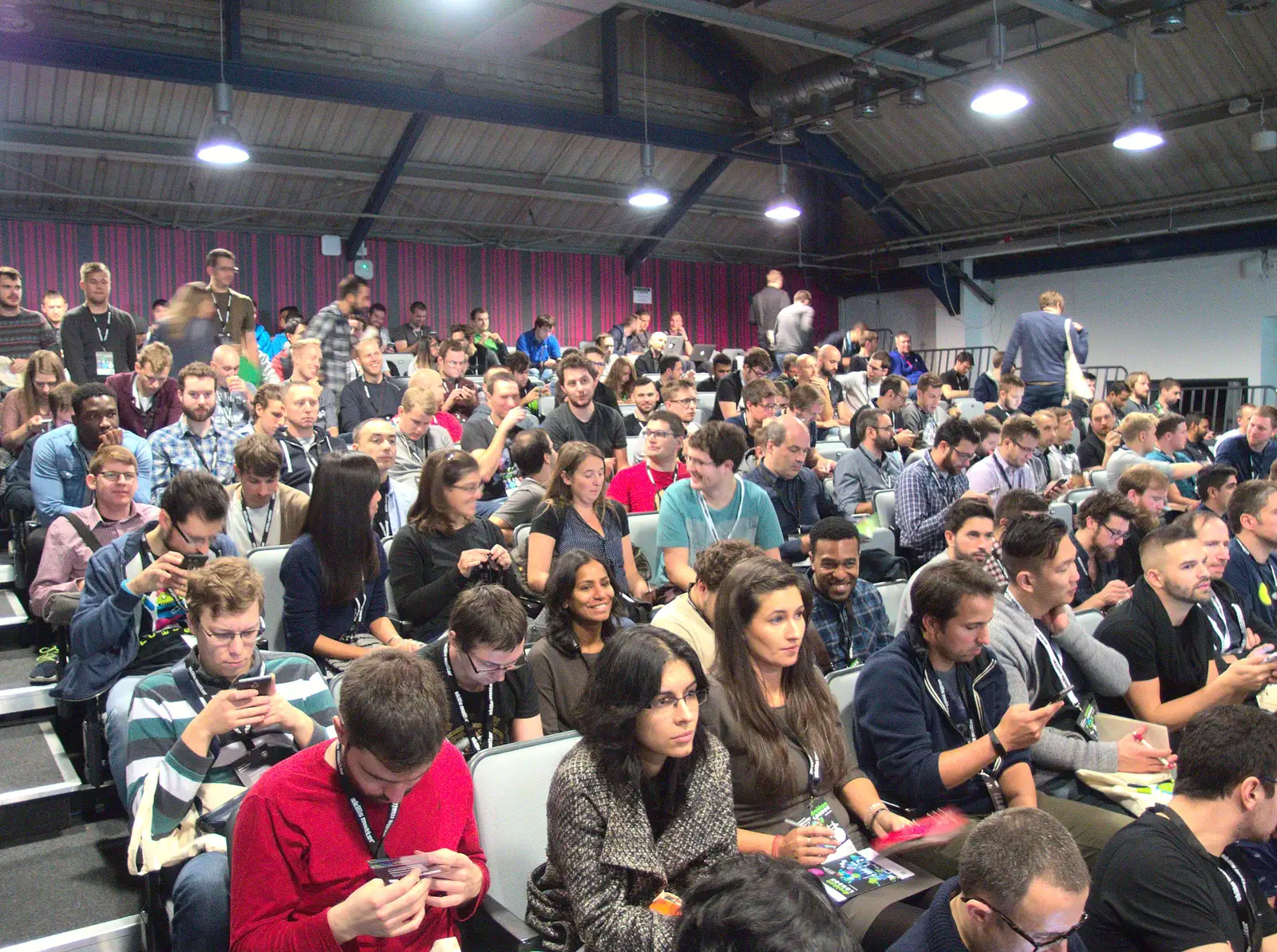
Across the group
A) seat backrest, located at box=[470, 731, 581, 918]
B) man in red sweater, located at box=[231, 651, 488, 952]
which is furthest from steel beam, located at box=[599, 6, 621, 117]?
man in red sweater, located at box=[231, 651, 488, 952]

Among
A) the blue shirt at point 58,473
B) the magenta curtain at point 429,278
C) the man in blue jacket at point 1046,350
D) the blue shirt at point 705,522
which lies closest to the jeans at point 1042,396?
the man in blue jacket at point 1046,350

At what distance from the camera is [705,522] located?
406 centimetres

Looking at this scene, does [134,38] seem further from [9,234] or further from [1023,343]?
[1023,343]

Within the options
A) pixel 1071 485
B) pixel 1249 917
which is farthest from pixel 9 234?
pixel 1249 917

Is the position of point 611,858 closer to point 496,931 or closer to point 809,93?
point 496,931

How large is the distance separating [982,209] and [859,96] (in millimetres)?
3454

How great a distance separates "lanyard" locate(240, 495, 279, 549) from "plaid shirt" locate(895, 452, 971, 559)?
285 cm

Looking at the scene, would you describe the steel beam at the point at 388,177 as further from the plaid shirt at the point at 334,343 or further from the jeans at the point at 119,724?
the jeans at the point at 119,724

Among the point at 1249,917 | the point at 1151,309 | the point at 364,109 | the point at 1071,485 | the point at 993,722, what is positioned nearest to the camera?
the point at 1249,917

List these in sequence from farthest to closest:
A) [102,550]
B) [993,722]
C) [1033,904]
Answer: [102,550] < [993,722] < [1033,904]

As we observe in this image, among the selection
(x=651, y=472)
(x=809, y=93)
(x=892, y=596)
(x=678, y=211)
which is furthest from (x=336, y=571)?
→ (x=678, y=211)

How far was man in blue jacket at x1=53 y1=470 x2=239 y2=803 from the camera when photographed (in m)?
2.67

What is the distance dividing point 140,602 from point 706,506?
2081 mm

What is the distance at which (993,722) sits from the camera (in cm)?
264
